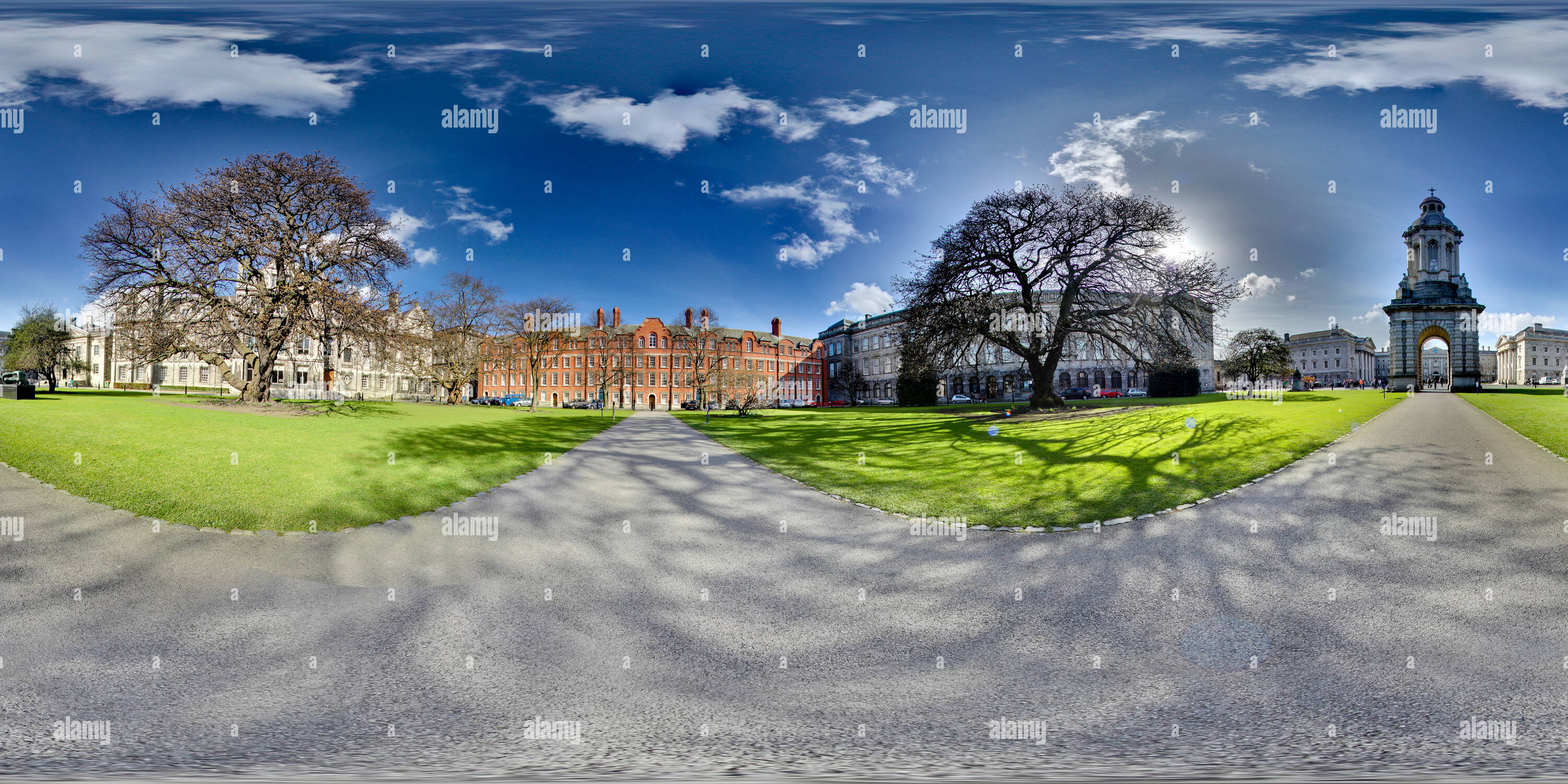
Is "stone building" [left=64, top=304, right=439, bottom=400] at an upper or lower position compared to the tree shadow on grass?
upper

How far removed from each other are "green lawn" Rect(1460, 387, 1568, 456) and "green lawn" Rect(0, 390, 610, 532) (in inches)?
754

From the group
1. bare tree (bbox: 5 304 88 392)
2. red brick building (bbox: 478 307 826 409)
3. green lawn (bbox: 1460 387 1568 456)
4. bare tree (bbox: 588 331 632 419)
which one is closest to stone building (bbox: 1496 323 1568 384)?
green lawn (bbox: 1460 387 1568 456)

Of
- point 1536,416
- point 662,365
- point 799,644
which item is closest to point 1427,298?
point 1536,416

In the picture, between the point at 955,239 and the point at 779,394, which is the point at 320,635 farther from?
the point at 779,394

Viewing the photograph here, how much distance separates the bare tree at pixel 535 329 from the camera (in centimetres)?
4184

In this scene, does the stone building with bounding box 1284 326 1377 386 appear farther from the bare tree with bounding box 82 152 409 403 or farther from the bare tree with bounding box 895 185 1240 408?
the bare tree with bounding box 82 152 409 403

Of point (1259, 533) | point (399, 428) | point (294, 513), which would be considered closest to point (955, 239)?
point (1259, 533)

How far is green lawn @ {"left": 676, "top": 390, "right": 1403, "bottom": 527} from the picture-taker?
8.40 metres

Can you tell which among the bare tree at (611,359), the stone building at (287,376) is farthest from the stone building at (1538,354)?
the stone building at (287,376)

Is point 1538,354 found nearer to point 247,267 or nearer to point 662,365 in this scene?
point 662,365

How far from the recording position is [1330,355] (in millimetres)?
102188

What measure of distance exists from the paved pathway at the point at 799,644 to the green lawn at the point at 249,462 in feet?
1.90

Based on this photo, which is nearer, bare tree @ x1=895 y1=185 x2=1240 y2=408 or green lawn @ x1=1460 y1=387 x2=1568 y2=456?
green lawn @ x1=1460 y1=387 x2=1568 y2=456

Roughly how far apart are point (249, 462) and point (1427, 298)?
67.7 meters
